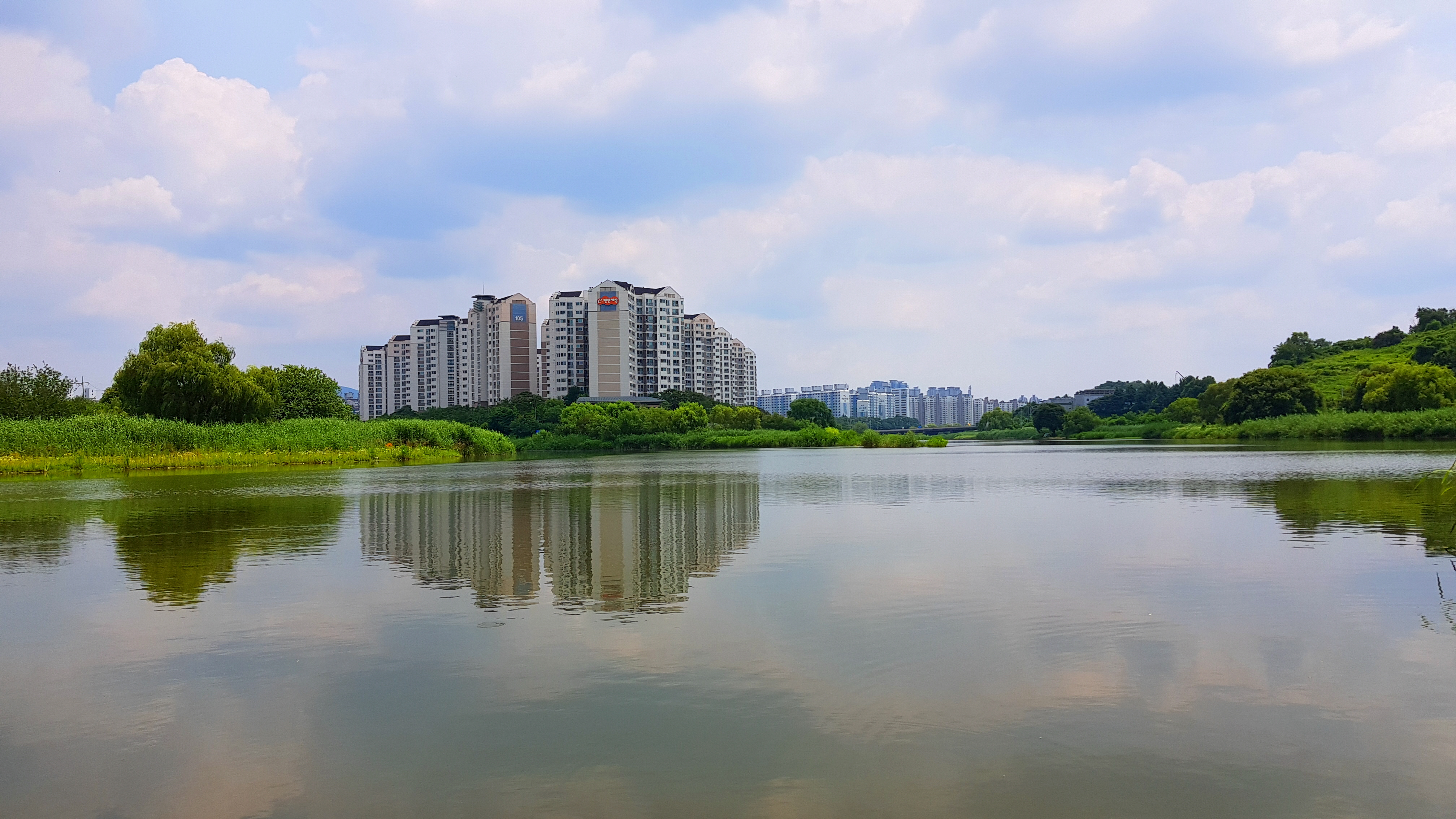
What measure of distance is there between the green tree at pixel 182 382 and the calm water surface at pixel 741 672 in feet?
110

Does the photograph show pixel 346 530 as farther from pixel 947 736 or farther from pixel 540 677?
pixel 947 736

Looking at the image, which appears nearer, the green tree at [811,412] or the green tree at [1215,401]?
the green tree at [1215,401]

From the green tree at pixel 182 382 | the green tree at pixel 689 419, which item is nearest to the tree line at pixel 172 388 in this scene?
the green tree at pixel 182 382

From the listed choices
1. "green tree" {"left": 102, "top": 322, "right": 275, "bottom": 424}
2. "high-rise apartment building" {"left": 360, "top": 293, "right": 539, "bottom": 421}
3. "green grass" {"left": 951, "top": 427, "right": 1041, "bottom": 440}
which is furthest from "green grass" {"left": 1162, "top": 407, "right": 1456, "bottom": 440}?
"high-rise apartment building" {"left": 360, "top": 293, "right": 539, "bottom": 421}

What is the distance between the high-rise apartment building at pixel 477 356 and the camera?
169875 mm

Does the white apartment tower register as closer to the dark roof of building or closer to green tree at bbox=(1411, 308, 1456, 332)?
the dark roof of building

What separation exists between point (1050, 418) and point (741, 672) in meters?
127

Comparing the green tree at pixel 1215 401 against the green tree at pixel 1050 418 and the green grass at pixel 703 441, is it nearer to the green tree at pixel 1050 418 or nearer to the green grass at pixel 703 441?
the green tree at pixel 1050 418

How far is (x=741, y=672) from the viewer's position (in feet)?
24.7

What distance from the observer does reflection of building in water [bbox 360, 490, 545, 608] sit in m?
12.1

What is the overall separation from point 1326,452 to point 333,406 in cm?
6345

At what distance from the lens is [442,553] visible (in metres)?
14.9

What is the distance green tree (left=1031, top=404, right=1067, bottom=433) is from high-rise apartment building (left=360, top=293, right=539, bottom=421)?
9011 centimetres

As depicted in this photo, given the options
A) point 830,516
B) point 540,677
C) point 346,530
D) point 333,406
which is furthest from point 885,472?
point 333,406
